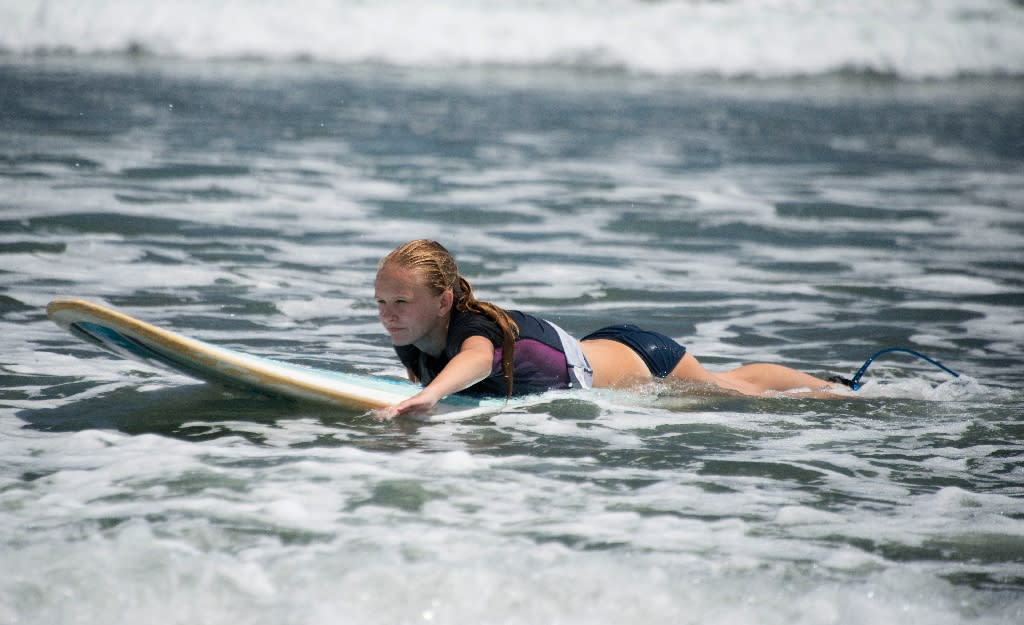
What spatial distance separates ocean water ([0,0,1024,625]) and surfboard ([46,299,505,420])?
88 millimetres

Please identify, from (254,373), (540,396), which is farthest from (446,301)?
(254,373)

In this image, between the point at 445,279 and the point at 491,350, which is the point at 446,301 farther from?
the point at 491,350

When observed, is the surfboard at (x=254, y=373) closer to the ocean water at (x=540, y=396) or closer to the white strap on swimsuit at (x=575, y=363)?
the ocean water at (x=540, y=396)

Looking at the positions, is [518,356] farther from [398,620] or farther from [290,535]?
[398,620]

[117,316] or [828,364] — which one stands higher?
[117,316]

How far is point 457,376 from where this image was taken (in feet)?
14.6

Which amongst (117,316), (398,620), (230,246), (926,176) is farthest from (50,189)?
(926,176)

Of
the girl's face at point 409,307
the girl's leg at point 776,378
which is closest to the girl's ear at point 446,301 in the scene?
the girl's face at point 409,307

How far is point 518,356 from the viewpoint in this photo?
4852 mm

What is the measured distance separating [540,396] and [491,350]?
1.38 ft

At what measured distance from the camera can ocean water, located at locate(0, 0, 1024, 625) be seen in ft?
10.7

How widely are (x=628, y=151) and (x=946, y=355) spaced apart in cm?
791

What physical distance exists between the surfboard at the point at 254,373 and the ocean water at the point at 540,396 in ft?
0.29

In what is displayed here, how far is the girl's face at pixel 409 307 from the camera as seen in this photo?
14.6ft
